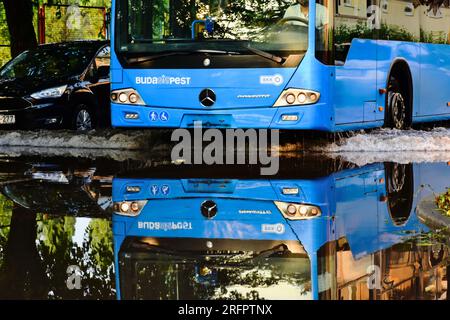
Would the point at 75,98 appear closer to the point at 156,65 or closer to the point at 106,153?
the point at 106,153

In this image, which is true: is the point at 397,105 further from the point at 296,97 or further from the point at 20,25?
the point at 20,25

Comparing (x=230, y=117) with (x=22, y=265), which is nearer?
(x=22, y=265)

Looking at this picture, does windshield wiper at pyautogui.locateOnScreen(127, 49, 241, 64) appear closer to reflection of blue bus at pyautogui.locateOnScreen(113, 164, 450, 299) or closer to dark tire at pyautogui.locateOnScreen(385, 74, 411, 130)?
reflection of blue bus at pyautogui.locateOnScreen(113, 164, 450, 299)

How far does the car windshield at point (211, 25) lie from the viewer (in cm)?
1755

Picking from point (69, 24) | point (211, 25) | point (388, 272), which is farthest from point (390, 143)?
point (69, 24)

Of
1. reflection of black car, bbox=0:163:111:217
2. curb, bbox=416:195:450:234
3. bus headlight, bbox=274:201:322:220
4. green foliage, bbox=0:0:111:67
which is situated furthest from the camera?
green foliage, bbox=0:0:111:67

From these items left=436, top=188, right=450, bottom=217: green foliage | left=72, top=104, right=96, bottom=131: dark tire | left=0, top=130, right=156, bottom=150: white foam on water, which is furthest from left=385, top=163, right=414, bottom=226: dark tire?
left=72, top=104, right=96, bottom=131: dark tire

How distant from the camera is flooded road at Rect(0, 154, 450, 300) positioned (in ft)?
25.4

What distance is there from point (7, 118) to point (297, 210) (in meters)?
11.7

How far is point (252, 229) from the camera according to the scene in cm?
1037

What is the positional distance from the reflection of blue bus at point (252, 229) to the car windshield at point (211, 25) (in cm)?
283

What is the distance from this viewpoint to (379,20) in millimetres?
20125

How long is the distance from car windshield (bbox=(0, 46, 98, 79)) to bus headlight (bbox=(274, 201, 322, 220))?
1151 centimetres
